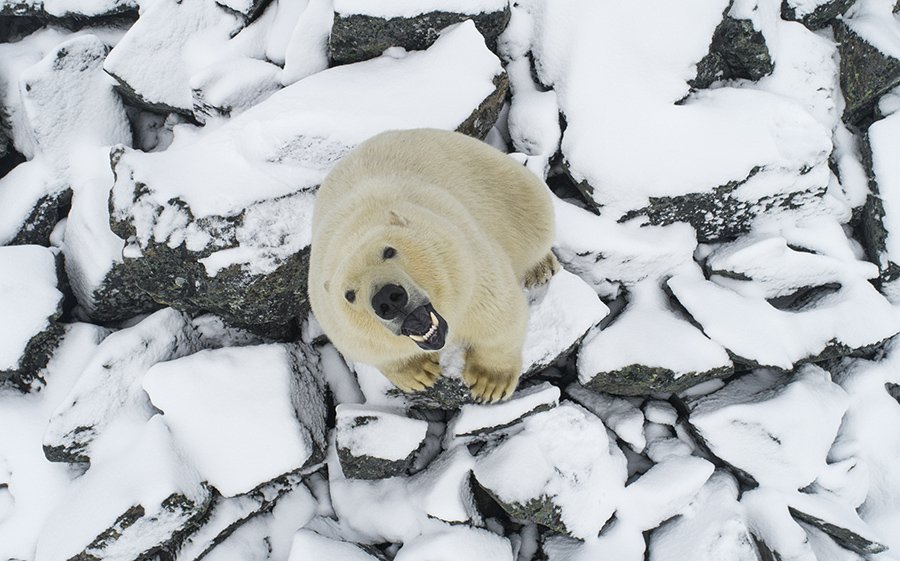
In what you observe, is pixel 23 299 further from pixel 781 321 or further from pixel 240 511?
pixel 781 321

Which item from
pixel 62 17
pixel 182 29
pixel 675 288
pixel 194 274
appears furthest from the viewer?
pixel 62 17

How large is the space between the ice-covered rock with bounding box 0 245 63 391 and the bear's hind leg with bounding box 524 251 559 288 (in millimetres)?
3319

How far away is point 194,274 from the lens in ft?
13.6

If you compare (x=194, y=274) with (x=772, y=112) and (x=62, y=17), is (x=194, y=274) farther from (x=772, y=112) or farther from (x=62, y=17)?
(x=772, y=112)

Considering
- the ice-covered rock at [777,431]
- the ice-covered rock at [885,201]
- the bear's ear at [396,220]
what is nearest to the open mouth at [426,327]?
the bear's ear at [396,220]

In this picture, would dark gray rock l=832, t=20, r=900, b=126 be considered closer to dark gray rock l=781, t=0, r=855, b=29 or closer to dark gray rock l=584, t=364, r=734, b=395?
dark gray rock l=781, t=0, r=855, b=29

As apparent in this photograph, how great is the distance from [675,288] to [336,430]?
250 centimetres

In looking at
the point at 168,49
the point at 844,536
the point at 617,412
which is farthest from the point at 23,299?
the point at 844,536

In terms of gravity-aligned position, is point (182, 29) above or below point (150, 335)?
above

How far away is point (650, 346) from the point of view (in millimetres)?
4215

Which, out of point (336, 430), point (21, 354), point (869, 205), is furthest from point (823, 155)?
point (21, 354)

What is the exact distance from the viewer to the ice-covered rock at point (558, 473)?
4.04m

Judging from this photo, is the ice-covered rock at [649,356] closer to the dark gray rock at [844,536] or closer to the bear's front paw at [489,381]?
the bear's front paw at [489,381]

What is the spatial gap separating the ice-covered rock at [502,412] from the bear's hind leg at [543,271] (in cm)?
72
